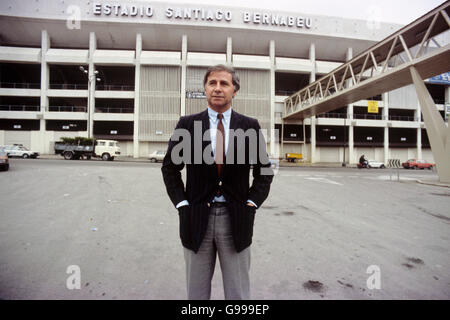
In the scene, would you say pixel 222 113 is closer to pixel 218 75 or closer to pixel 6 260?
pixel 218 75

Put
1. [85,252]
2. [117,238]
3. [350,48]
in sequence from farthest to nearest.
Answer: [350,48] < [117,238] < [85,252]

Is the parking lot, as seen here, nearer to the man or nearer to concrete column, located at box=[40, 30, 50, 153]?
the man

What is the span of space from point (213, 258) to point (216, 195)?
448 millimetres

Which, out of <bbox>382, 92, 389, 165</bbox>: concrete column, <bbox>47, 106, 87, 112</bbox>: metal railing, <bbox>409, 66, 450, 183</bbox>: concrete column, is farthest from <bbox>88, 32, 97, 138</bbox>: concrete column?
<bbox>382, 92, 389, 165</bbox>: concrete column

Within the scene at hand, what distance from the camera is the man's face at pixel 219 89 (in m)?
1.55

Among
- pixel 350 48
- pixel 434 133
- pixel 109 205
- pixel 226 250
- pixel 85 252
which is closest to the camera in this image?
pixel 226 250

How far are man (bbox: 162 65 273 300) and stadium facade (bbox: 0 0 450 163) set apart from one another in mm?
27584

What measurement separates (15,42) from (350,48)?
1926 inches

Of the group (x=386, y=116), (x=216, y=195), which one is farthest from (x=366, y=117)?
(x=216, y=195)

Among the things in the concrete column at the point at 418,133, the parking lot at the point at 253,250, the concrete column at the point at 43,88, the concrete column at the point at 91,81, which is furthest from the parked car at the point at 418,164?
the concrete column at the point at 43,88

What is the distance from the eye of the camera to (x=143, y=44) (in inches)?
1218

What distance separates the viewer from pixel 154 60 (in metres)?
28.4

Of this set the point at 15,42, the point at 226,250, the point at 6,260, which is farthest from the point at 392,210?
the point at 15,42

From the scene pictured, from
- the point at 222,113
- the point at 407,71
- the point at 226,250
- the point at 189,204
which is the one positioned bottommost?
the point at 226,250
